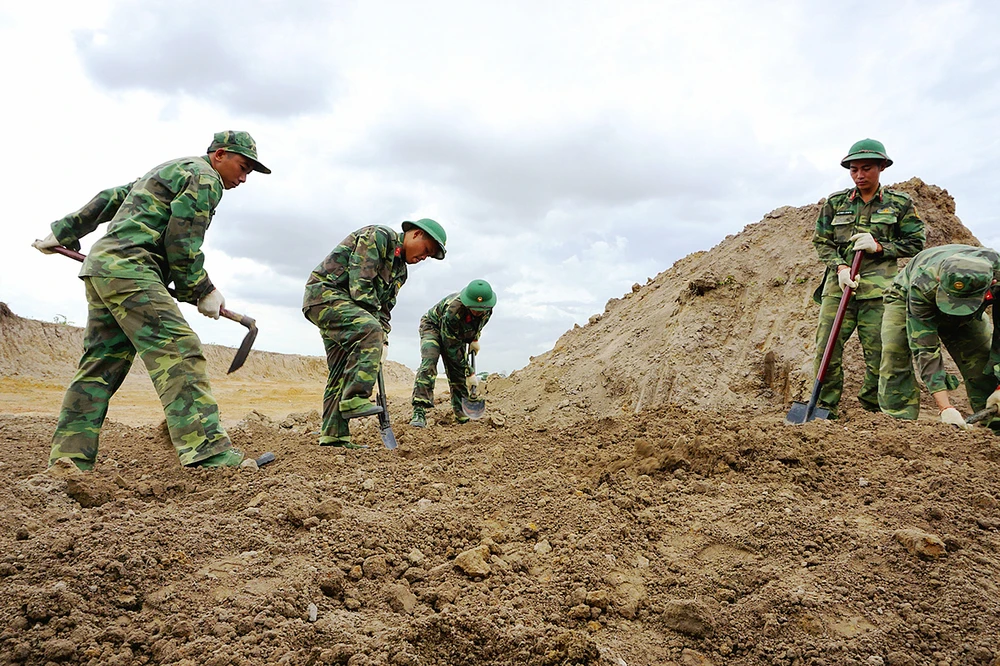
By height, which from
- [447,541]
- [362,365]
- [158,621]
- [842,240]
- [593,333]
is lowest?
[158,621]

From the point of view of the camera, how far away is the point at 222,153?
3680 millimetres

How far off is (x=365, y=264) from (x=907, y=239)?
4.14m

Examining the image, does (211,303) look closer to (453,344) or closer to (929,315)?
(453,344)

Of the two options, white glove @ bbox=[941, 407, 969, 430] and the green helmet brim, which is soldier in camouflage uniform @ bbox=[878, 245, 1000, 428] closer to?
white glove @ bbox=[941, 407, 969, 430]

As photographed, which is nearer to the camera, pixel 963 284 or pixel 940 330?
pixel 963 284

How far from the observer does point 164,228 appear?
339 centimetres

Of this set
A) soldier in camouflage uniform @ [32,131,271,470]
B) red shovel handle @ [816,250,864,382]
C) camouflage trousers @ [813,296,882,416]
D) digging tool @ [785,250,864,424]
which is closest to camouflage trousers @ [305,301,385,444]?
soldier in camouflage uniform @ [32,131,271,470]

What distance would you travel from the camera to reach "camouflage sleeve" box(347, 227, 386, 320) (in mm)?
4449

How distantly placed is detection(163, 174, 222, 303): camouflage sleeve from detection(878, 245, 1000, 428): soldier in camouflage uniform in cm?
445

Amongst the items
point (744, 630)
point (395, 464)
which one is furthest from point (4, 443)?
point (744, 630)

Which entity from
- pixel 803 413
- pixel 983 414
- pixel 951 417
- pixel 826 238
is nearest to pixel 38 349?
pixel 803 413

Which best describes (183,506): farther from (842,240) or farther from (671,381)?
(842,240)

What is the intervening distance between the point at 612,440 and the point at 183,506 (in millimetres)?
2736

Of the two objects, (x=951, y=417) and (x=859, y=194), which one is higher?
(x=859, y=194)
